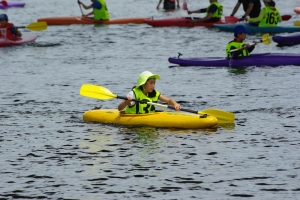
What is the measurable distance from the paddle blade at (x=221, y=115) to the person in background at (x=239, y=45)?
5643 millimetres

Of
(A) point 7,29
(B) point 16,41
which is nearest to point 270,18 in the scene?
(B) point 16,41

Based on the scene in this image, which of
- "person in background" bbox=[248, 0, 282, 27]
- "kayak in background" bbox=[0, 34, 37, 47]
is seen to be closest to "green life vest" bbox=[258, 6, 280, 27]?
"person in background" bbox=[248, 0, 282, 27]

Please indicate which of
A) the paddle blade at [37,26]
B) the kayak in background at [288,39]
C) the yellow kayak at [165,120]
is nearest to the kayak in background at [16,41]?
the paddle blade at [37,26]

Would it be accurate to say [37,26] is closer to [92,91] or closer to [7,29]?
[7,29]

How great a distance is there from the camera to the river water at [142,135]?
11602 mm

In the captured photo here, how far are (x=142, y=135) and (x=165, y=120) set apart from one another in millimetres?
502

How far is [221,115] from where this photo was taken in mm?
14781

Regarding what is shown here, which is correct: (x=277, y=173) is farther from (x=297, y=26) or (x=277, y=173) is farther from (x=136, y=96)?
(x=297, y=26)

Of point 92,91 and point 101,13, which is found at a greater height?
point 101,13

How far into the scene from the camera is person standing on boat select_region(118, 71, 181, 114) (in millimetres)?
14453

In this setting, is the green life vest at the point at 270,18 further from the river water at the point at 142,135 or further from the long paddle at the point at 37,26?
the long paddle at the point at 37,26

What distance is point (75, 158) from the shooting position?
43.1 ft

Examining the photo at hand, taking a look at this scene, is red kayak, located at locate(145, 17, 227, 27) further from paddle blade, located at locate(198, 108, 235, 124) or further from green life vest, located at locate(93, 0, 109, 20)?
paddle blade, located at locate(198, 108, 235, 124)

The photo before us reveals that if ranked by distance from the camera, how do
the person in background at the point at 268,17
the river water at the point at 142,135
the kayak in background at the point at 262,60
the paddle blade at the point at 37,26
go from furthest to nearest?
1. the paddle blade at the point at 37,26
2. the person in background at the point at 268,17
3. the kayak in background at the point at 262,60
4. the river water at the point at 142,135
